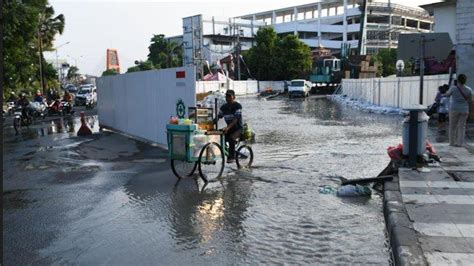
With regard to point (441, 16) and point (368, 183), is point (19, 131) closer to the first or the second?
point (368, 183)

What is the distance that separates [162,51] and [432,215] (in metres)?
114

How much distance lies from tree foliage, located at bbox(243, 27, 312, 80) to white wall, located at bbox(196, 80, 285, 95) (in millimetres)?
2651

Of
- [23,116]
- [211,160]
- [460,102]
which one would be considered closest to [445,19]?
[460,102]

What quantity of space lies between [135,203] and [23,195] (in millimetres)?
2213

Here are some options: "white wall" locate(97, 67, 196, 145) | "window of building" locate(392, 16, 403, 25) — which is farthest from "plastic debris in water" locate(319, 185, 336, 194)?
"window of building" locate(392, 16, 403, 25)

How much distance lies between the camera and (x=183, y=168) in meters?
9.79

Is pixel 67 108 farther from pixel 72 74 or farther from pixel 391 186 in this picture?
pixel 72 74

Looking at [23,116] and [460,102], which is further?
[23,116]

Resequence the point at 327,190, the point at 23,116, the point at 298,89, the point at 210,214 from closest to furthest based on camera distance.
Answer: the point at 210,214
the point at 327,190
the point at 23,116
the point at 298,89

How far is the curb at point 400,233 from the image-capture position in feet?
15.0

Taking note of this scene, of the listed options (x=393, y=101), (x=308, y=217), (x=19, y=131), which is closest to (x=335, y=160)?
(x=308, y=217)

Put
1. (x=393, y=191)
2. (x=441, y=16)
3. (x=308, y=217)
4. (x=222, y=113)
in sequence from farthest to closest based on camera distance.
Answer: (x=441, y=16)
(x=222, y=113)
(x=393, y=191)
(x=308, y=217)

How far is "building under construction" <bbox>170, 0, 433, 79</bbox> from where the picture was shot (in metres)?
109

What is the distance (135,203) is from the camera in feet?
25.3
